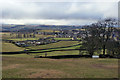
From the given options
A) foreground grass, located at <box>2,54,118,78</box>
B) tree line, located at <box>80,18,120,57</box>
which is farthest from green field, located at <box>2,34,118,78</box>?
tree line, located at <box>80,18,120,57</box>

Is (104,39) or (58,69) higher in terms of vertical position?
(104,39)

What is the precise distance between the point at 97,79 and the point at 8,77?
43.2ft

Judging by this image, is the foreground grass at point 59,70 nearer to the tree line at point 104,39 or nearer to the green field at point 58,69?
the green field at point 58,69

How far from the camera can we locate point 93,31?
5038cm

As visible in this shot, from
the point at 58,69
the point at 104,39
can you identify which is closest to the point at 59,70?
the point at 58,69

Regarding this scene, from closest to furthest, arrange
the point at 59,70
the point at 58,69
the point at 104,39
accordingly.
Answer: the point at 59,70, the point at 58,69, the point at 104,39

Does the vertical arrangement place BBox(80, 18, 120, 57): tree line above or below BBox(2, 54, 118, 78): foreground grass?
above

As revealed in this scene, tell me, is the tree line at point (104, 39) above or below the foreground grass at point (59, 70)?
above

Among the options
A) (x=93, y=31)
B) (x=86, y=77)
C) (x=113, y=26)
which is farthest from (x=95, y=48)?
(x=86, y=77)

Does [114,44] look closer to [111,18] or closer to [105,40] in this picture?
[105,40]

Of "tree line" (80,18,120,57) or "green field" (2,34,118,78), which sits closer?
"green field" (2,34,118,78)

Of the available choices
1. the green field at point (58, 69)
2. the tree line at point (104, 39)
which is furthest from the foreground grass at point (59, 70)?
the tree line at point (104, 39)

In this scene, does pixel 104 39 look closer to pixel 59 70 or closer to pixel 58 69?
pixel 58 69

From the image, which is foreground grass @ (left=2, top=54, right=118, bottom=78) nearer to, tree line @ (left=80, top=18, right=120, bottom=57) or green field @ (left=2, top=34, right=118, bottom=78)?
green field @ (left=2, top=34, right=118, bottom=78)
